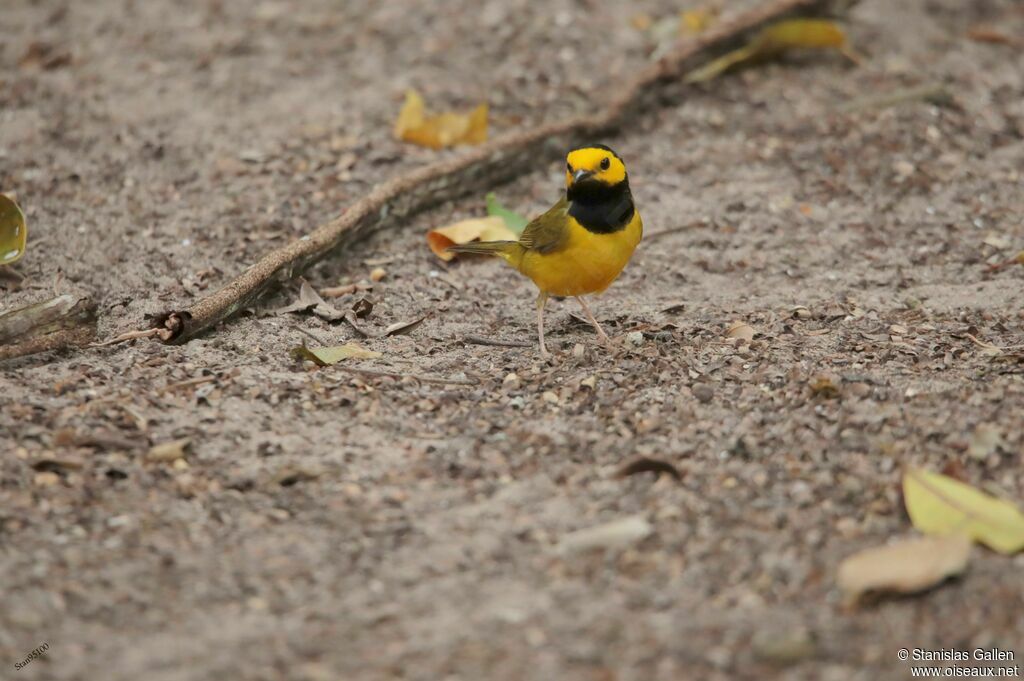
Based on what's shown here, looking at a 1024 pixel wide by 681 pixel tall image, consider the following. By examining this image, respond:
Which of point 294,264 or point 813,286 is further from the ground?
point 294,264

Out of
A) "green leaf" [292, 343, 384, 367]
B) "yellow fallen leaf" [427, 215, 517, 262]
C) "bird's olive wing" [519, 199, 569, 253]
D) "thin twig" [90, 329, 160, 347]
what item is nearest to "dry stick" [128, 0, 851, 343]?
"thin twig" [90, 329, 160, 347]

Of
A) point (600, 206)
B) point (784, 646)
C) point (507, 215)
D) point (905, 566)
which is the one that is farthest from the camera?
point (507, 215)

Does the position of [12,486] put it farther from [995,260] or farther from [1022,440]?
[995,260]

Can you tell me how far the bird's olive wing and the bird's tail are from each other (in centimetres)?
10

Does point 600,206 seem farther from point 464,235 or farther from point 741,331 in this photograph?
point 464,235

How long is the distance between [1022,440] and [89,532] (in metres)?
2.83

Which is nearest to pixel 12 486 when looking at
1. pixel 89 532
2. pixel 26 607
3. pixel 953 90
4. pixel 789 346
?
pixel 89 532

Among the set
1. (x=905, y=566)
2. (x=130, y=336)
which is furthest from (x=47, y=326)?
(x=905, y=566)

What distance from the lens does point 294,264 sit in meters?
5.09

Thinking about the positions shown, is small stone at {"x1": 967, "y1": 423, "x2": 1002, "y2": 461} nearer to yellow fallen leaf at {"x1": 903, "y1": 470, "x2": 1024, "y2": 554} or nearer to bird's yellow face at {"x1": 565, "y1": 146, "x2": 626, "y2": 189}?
yellow fallen leaf at {"x1": 903, "y1": 470, "x2": 1024, "y2": 554}

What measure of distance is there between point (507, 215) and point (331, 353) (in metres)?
1.54

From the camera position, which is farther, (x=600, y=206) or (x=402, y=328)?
(x=402, y=328)

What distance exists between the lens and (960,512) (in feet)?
10.6

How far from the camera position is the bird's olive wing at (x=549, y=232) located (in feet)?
15.4
